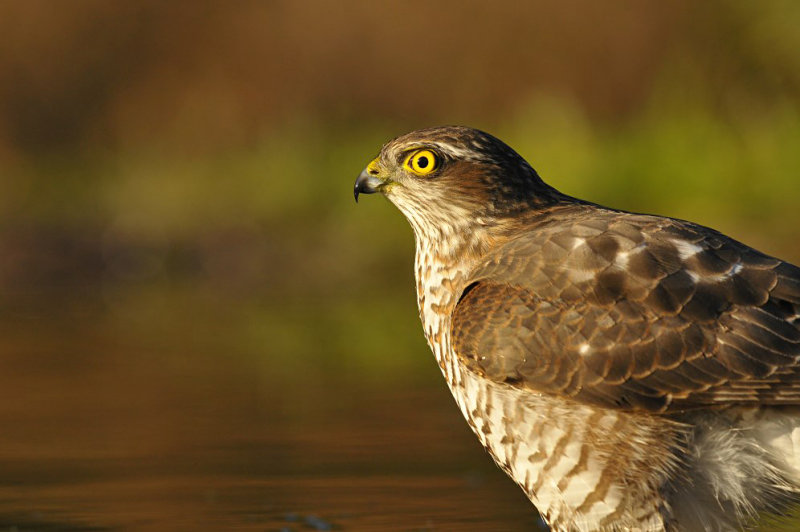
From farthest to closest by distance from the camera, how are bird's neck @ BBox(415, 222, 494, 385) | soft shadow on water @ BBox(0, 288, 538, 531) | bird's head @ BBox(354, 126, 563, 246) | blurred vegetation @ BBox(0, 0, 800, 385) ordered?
blurred vegetation @ BBox(0, 0, 800, 385) < soft shadow on water @ BBox(0, 288, 538, 531) < bird's head @ BBox(354, 126, 563, 246) < bird's neck @ BBox(415, 222, 494, 385)

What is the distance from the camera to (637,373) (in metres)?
5.30

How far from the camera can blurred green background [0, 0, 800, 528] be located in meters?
10.5

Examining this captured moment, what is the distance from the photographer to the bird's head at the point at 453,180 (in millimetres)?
6129

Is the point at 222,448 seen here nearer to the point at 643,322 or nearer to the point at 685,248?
the point at 643,322

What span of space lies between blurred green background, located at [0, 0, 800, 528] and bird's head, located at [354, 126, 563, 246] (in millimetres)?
2276

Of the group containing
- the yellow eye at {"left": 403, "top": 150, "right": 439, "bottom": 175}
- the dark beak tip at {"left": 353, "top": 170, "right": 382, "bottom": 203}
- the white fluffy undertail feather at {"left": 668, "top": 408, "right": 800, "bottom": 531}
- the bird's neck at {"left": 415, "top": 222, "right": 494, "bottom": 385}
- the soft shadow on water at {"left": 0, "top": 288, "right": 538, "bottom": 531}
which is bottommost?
the soft shadow on water at {"left": 0, "top": 288, "right": 538, "bottom": 531}

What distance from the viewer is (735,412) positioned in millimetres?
5270

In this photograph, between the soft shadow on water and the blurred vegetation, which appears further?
the blurred vegetation

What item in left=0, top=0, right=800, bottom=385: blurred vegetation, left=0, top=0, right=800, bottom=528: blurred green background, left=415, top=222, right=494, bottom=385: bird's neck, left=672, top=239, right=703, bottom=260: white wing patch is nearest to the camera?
left=672, top=239, right=703, bottom=260: white wing patch

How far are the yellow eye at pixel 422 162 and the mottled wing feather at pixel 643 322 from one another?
76 centimetres

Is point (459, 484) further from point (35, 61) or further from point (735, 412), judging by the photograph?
point (35, 61)

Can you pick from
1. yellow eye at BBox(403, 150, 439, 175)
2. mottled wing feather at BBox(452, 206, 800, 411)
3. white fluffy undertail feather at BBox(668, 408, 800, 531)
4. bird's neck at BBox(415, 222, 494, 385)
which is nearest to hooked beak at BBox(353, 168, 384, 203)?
yellow eye at BBox(403, 150, 439, 175)

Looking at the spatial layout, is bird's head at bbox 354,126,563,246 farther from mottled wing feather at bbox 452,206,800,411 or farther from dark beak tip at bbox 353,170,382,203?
mottled wing feather at bbox 452,206,800,411

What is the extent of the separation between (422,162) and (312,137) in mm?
12056
